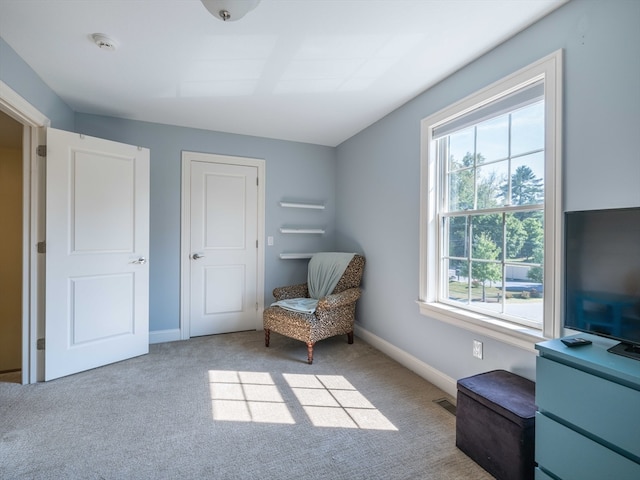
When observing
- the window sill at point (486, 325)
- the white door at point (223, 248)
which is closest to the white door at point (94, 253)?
the white door at point (223, 248)

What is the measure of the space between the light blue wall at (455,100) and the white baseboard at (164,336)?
208cm

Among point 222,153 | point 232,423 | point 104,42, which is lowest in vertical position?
point 232,423

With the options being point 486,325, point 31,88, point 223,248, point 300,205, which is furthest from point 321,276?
point 31,88

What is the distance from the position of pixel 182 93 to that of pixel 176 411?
2.47 metres

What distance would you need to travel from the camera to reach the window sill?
1726 mm

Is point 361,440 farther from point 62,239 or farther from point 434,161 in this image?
point 62,239

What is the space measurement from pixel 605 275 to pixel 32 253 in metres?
3.63

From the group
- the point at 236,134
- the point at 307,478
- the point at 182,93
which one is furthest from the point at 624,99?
the point at 236,134

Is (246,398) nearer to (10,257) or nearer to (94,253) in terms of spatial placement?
(94,253)

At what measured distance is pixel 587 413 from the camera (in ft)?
3.86

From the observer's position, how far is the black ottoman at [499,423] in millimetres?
1404

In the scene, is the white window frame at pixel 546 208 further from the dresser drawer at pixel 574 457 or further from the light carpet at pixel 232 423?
the light carpet at pixel 232 423

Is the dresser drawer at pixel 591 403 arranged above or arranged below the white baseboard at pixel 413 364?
above

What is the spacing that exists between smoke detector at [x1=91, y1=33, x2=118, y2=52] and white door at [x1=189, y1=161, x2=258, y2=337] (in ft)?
5.13
